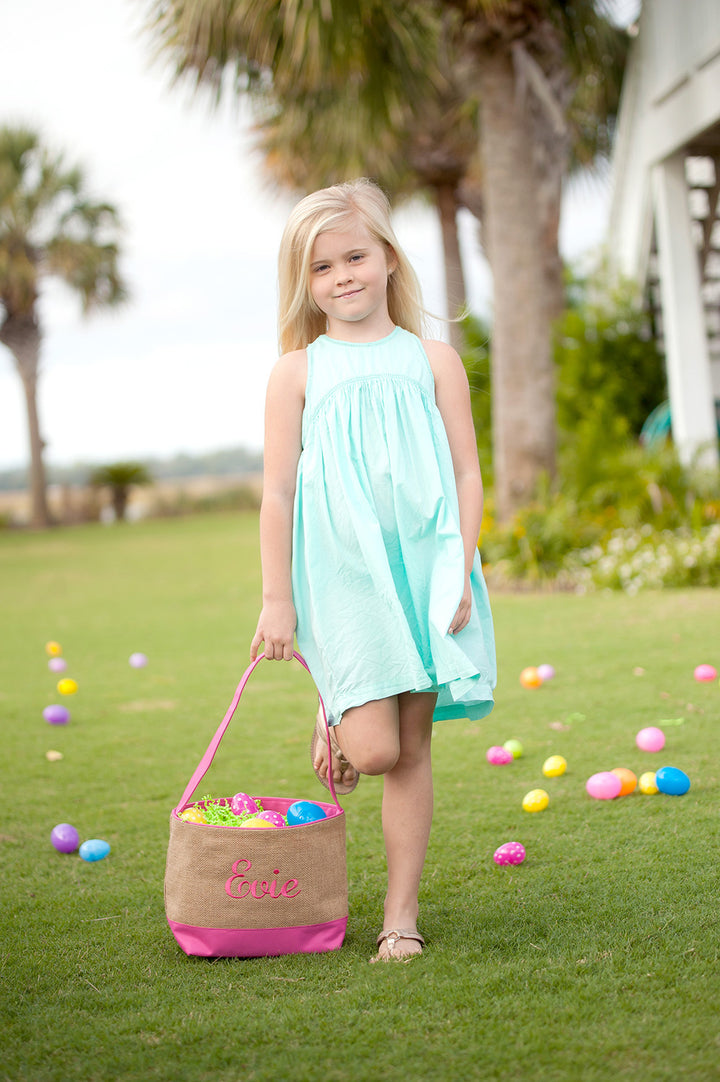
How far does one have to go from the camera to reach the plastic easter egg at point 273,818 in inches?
99.0

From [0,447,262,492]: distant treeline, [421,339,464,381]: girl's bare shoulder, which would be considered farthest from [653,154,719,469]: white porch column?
[0,447,262,492]: distant treeline

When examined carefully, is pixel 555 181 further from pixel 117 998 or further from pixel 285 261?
pixel 117 998

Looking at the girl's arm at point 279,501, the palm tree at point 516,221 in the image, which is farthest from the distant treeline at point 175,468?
the girl's arm at point 279,501

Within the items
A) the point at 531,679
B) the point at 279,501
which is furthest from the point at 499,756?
the point at 279,501

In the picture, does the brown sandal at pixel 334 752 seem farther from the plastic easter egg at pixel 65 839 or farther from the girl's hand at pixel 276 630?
the plastic easter egg at pixel 65 839

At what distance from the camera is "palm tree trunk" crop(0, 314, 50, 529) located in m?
23.4

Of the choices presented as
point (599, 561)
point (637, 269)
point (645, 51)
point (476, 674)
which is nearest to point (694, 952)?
point (476, 674)

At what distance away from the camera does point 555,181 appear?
41.5 feet

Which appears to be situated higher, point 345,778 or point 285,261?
point 285,261

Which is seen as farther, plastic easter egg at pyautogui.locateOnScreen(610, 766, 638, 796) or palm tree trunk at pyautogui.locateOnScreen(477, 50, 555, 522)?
palm tree trunk at pyautogui.locateOnScreen(477, 50, 555, 522)

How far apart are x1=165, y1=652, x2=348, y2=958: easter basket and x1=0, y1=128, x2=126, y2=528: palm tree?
21.7m

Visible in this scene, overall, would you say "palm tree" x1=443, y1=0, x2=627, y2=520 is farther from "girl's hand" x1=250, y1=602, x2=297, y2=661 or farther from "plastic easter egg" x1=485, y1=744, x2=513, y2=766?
"girl's hand" x1=250, y1=602, x2=297, y2=661

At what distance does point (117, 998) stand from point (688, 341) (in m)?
7.79

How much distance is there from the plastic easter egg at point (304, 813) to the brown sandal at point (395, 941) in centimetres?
31
